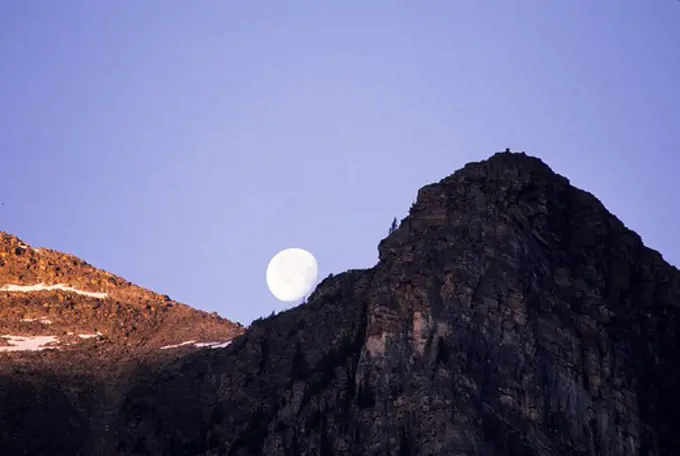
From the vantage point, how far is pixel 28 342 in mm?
163250

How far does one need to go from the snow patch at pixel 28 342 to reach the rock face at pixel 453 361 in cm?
1336

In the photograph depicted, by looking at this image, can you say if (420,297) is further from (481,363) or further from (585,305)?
(585,305)

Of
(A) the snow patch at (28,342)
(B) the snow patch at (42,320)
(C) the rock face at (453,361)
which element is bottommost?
(C) the rock face at (453,361)

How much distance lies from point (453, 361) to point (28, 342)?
70.8 metres

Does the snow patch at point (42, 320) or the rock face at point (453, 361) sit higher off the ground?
the snow patch at point (42, 320)

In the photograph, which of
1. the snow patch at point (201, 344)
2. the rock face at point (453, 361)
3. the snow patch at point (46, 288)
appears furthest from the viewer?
the snow patch at point (46, 288)

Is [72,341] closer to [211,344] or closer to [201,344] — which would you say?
[201,344]

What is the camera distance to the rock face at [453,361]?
363 feet

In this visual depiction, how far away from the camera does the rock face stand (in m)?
111

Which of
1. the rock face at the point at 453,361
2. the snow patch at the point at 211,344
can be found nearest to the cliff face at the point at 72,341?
the snow patch at the point at 211,344

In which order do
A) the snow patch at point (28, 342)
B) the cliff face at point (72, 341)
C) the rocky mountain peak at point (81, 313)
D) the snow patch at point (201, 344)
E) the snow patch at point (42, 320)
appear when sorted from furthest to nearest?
the snow patch at point (42, 320), the rocky mountain peak at point (81, 313), the snow patch at point (28, 342), the snow patch at point (201, 344), the cliff face at point (72, 341)

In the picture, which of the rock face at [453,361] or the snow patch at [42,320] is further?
the snow patch at [42,320]

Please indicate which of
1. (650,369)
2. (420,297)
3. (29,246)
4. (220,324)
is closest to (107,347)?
(220,324)

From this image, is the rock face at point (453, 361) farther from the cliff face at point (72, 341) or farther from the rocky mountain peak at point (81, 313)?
the rocky mountain peak at point (81, 313)
